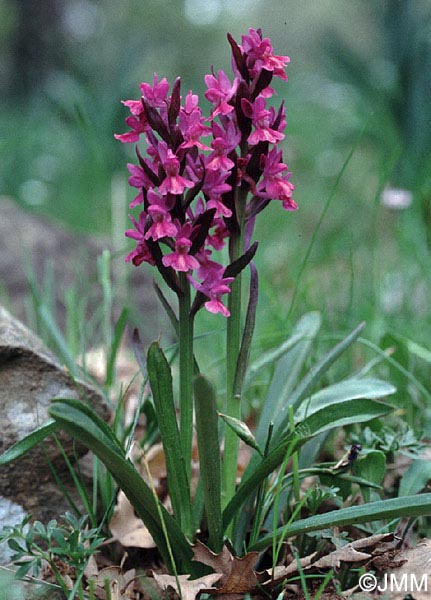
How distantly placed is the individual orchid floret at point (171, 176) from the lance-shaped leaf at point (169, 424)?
0.26 meters

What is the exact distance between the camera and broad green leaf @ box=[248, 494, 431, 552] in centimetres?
110

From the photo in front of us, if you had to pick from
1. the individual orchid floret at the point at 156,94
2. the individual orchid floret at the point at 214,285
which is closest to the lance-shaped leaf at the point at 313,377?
the individual orchid floret at the point at 214,285

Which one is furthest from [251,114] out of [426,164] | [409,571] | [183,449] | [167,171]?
[426,164]

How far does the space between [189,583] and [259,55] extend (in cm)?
95

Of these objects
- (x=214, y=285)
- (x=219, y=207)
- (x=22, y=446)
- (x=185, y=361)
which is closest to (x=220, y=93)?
(x=219, y=207)

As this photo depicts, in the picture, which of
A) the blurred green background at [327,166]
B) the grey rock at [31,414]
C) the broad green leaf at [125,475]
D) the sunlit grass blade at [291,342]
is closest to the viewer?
the broad green leaf at [125,475]

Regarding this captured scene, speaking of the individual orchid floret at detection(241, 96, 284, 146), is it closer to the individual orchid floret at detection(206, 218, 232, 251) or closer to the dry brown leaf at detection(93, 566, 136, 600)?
the individual orchid floret at detection(206, 218, 232, 251)

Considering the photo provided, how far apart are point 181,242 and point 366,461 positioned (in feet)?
1.93

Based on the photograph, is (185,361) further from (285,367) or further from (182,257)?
(285,367)

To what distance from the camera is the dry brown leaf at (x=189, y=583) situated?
1.17 meters

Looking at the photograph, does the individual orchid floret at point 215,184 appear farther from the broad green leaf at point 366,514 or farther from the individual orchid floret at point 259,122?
the broad green leaf at point 366,514

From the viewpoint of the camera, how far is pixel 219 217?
1269mm

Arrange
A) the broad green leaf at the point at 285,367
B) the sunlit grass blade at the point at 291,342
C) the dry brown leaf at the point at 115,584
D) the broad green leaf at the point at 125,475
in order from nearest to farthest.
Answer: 1. the broad green leaf at the point at 125,475
2. the dry brown leaf at the point at 115,584
3. the broad green leaf at the point at 285,367
4. the sunlit grass blade at the point at 291,342

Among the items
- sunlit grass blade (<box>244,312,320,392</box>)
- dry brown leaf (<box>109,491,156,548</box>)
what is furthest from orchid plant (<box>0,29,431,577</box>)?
sunlit grass blade (<box>244,312,320,392</box>)
